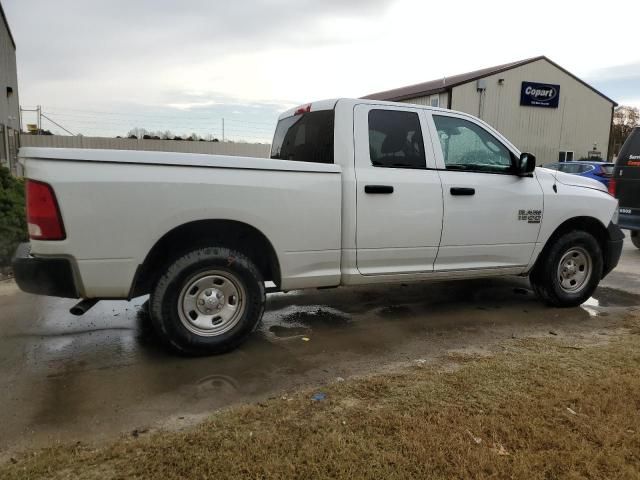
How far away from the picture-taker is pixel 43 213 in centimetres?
341

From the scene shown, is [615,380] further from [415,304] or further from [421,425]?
[415,304]

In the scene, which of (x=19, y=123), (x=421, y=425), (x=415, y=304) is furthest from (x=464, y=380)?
(x=19, y=123)

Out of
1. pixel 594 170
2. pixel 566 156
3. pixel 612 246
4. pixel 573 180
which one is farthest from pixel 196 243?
pixel 566 156

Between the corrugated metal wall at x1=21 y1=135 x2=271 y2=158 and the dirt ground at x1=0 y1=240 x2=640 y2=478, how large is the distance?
12.7 metres

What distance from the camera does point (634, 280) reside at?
23.2 feet

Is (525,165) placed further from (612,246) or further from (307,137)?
(307,137)

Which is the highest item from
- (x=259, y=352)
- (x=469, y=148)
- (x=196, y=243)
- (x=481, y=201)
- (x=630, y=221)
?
(x=469, y=148)

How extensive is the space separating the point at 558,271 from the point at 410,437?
3.42 meters

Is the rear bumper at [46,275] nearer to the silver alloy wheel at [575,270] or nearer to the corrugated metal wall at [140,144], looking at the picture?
the silver alloy wheel at [575,270]

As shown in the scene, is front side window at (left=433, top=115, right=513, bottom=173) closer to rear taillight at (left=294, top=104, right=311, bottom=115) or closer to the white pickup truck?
the white pickup truck

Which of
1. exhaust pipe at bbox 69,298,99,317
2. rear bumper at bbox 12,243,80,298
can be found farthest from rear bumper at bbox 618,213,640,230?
rear bumper at bbox 12,243,80,298

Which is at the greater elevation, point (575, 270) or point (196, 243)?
point (196, 243)

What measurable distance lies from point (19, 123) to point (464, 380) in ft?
66.5

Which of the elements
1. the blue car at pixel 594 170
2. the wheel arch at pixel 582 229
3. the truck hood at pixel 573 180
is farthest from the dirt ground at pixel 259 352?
the blue car at pixel 594 170
